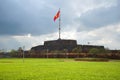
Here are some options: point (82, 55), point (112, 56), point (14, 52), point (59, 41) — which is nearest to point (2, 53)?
point (14, 52)

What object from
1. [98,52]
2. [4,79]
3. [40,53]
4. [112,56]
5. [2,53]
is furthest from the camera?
[2,53]

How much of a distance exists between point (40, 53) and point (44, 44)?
29.2 feet

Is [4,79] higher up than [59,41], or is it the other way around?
[59,41]

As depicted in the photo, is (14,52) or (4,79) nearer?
(4,79)

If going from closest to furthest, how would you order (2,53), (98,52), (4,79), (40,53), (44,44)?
(4,79)
(98,52)
(40,53)
(44,44)
(2,53)

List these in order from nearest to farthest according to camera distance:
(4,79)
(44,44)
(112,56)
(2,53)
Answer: (4,79) < (112,56) < (44,44) < (2,53)

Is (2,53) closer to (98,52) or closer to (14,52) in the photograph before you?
(14,52)

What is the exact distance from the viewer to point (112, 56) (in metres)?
65.2

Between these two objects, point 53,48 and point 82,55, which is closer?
point 82,55

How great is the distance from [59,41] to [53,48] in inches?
173

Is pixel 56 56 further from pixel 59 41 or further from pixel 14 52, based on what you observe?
pixel 14 52

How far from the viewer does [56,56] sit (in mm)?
72688

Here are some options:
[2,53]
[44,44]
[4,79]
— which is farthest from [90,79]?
[2,53]

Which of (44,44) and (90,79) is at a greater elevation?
(44,44)
